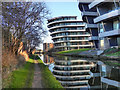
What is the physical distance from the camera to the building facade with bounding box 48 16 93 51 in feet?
266

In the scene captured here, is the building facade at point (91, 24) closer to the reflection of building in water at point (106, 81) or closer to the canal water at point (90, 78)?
the canal water at point (90, 78)

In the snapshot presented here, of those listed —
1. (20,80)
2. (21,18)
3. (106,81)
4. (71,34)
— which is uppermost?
(71,34)

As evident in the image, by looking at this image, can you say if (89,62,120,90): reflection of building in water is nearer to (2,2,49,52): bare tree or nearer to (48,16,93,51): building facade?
(2,2,49,52): bare tree

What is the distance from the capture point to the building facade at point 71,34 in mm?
81125

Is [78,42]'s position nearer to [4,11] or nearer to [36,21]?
[36,21]

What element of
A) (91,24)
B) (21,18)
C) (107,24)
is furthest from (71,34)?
(21,18)

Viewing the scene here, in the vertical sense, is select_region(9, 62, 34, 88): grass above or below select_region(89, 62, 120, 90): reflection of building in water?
above

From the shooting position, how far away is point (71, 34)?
267 feet

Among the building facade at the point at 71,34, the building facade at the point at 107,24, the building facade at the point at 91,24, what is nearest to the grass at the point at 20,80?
the building facade at the point at 107,24

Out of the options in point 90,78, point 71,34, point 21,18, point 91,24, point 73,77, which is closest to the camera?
point 90,78

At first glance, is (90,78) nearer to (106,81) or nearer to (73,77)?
(73,77)

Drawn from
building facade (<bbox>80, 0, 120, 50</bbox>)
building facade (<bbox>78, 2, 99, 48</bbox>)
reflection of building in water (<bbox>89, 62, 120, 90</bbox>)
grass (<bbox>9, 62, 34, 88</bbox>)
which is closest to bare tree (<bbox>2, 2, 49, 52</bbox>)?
grass (<bbox>9, 62, 34, 88</bbox>)

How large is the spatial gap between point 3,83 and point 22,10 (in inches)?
442

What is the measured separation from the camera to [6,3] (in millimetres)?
14930
